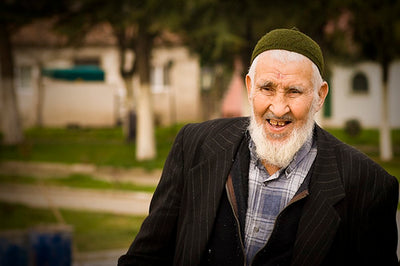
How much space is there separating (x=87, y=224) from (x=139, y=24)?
7374 millimetres

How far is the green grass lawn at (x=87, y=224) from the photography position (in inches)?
320

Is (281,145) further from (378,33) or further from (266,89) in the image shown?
(378,33)

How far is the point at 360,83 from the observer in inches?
1128

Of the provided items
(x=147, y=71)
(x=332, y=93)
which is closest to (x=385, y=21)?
(x=147, y=71)

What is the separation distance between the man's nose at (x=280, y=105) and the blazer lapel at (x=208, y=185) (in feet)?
0.92

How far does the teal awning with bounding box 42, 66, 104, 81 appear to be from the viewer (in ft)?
88.9

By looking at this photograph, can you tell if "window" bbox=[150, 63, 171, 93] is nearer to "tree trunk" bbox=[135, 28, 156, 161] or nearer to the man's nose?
"tree trunk" bbox=[135, 28, 156, 161]

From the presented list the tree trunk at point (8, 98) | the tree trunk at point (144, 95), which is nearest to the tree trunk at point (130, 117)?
the tree trunk at point (8, 98)

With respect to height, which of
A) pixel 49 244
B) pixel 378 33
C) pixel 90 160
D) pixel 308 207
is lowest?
pixel 90 160

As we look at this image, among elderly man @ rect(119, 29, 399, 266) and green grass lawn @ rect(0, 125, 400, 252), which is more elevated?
elderly man @ rect(119, 29, 399, 266)

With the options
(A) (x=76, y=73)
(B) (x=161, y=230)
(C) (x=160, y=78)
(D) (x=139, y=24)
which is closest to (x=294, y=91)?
(B) (x=161, y=230)

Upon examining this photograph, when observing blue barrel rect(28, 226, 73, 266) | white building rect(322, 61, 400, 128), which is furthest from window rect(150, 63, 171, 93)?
blue barrel rect(28, 226, 73, 266)

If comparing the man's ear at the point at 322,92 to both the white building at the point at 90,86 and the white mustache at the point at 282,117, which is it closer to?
the white mustache at the point at 282,117

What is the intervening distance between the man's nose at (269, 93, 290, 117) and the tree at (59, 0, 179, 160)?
11221 mm
